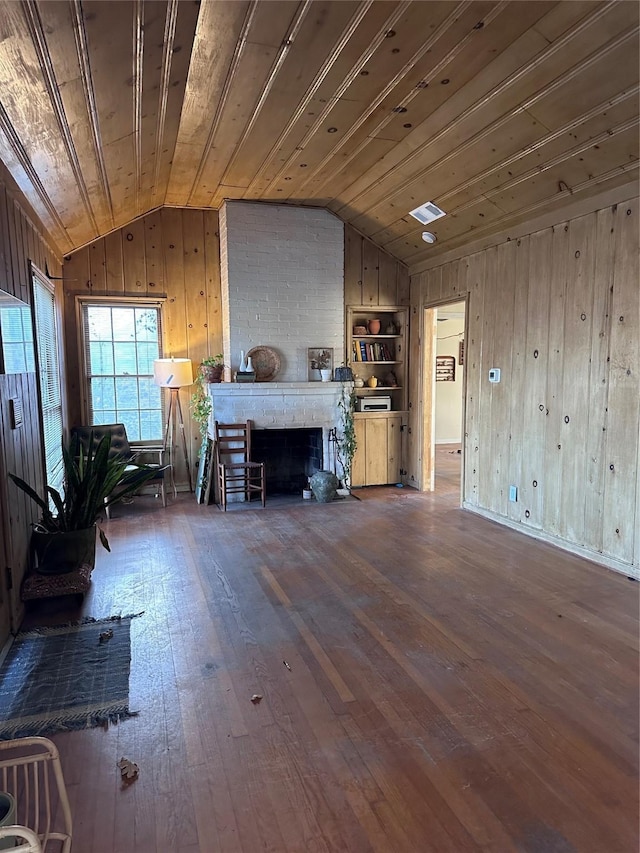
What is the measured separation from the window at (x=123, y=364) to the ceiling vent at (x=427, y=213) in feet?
9.62

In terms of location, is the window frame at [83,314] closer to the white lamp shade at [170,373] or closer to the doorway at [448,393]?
the white lamp shade at [170,373]

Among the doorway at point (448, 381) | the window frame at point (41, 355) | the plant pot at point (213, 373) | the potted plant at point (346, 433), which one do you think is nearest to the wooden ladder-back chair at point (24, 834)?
the window frame at point (41, 355)

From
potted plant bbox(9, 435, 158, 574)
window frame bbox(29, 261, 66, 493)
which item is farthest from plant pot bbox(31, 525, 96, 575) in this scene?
window frame bbox(29, 261, 66, 493)

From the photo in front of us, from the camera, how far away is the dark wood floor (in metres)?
1.61

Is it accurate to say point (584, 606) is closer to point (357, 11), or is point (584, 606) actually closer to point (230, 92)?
point (357, 11)

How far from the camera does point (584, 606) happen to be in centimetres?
307

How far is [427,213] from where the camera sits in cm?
498

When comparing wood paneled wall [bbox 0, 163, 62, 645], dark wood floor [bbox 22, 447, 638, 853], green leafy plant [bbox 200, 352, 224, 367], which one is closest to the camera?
dark wood floor [bbox 22, 447, 638, 853]

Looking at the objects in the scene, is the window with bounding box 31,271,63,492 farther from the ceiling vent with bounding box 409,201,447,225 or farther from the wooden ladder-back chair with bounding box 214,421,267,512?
the ceiling vent with bounding box 409,201,447,225

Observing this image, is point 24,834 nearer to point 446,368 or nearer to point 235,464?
point 235,464

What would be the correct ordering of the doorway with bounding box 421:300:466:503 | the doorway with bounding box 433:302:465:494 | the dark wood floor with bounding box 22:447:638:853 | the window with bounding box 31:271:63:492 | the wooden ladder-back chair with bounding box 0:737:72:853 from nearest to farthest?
the wooden ladder-back chair with bounding box 0:737:72:853, the dark wood floor with bounding box 22:447:638:853, the window with bounding box 31:271:63:492, the doorway with bounding box 421:300:466:503, the doorway with bounding box 433:302:465:494

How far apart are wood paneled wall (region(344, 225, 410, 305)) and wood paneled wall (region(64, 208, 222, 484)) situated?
1507 mm

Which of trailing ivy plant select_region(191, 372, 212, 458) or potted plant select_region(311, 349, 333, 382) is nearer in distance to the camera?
trailing ivy plant select_region(191, 372, 212, 458)

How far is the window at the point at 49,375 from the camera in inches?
154
